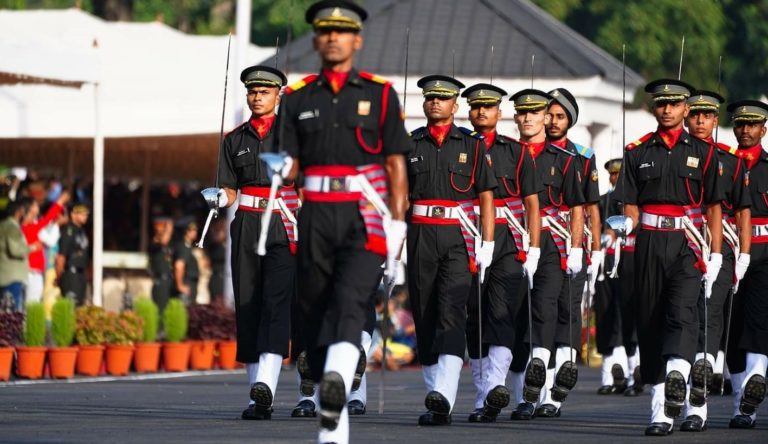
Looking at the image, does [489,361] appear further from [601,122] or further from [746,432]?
[601,122]

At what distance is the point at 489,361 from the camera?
15398 mm

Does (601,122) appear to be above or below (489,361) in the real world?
above

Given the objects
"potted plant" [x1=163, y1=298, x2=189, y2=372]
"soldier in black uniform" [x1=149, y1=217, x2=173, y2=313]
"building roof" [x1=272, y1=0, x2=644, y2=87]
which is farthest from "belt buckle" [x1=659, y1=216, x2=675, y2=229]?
"building roof" [x1=272, y1=0, x2=644, y2=87]

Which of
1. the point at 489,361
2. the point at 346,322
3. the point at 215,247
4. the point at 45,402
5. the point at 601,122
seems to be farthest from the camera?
the point at 601,122

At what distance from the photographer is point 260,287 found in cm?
1491

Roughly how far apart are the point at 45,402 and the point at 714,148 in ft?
18.8

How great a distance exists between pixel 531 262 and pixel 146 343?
758 cm

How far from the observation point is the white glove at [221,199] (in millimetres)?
14555

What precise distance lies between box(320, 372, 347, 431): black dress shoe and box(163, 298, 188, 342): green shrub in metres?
11.8

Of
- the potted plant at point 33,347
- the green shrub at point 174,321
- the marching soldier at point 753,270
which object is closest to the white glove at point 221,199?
the marching soldier at point 753,270

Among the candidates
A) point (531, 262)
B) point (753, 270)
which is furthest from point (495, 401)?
point (753, 270)

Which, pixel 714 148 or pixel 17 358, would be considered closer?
pixel 714 148

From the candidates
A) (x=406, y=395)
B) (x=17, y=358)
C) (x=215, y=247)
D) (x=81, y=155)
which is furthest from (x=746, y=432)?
(x=81, y=155)

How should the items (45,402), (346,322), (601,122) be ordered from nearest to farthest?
(346,322), (45,402), (601,122)
